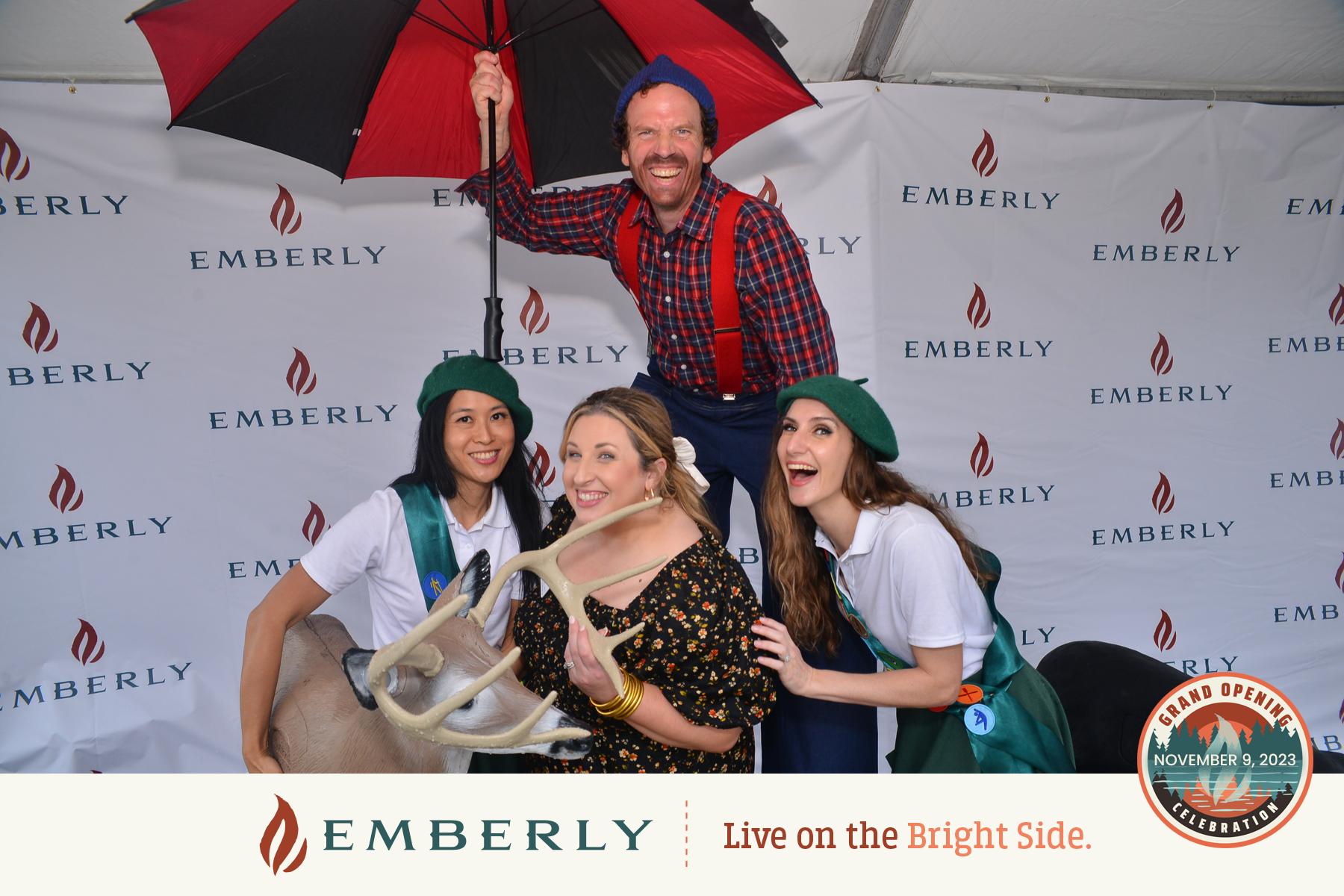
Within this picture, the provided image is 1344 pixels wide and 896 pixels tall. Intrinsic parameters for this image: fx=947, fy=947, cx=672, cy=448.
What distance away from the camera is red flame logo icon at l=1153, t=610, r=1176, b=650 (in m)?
3.91

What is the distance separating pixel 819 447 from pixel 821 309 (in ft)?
1.55

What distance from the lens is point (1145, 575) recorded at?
3918 millimetres

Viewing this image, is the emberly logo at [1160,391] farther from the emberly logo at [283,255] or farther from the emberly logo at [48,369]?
the emberly logo at [48,369]

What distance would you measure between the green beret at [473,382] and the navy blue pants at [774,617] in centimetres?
47

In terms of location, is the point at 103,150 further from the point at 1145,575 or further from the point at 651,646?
the point at 1145,575

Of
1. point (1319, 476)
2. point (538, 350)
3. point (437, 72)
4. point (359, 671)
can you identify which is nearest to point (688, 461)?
point (359, 671)

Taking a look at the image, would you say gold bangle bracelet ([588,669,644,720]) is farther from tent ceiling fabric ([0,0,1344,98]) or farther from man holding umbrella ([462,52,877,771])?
tent ceiling fabric ([0,0,1344,98])

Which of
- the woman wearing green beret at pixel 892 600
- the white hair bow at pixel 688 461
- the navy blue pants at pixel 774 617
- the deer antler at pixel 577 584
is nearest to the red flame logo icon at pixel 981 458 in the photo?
the navy blue pants at pixel 774 617

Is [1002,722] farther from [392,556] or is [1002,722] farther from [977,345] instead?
[977,345]

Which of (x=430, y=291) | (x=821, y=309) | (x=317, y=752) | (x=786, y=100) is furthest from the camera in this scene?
(x=430, y=291)

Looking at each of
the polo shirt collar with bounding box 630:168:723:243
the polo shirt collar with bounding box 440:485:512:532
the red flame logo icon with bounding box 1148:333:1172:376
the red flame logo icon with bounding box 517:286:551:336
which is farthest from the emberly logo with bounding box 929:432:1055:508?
the polo shirt collar with bounding box 440:485:512:532

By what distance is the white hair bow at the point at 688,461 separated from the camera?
6.98ft

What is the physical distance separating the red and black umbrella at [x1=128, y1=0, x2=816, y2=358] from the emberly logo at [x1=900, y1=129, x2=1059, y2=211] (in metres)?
1.12

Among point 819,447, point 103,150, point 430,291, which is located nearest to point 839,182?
point 430,291
